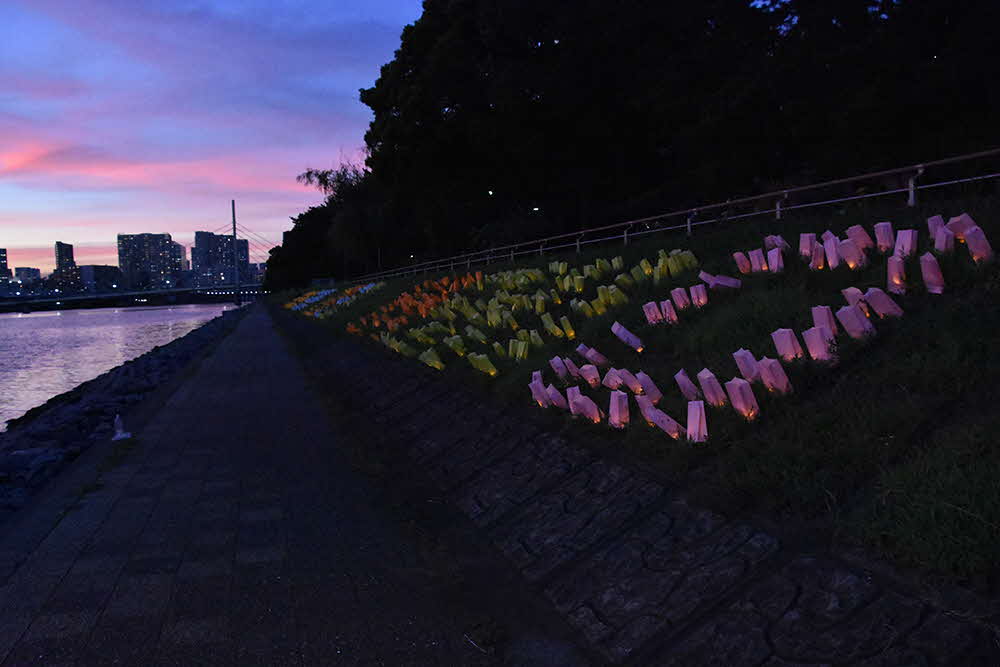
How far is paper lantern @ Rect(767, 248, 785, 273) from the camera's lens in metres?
7.13

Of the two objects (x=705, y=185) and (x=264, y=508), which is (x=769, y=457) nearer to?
(x=264, y=508)

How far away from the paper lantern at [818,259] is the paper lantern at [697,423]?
8.60 ft

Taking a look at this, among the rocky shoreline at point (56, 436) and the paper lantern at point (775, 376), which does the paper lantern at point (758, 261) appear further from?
the rocky shoreline at point (56, 436)

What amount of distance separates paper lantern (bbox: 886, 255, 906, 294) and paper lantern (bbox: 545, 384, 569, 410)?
2644 mm

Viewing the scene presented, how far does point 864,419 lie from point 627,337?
3.21m

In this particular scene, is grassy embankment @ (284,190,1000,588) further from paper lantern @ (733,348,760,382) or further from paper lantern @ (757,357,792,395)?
paper lantern @ (733,348,760,382)

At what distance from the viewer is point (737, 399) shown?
15.4ft

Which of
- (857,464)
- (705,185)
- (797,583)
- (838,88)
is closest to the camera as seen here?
(797,583)

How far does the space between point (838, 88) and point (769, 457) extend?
57.3 ft

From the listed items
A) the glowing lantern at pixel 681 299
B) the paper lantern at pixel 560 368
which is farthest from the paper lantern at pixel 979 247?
the paper lantern at pixel 560 368

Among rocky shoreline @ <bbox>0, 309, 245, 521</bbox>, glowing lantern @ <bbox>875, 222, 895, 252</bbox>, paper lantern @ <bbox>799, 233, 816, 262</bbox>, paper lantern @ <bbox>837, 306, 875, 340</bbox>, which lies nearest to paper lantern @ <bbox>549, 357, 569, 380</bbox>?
paper lantern @ <bbox>799, 233, 816, 262</bbox>

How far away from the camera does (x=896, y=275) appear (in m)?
5.39

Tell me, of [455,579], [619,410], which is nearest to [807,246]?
[619,410]

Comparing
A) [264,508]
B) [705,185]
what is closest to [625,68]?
[705,185]
